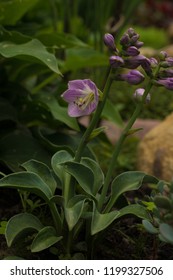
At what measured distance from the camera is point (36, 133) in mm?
2957

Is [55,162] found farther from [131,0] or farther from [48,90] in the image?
[131,0]

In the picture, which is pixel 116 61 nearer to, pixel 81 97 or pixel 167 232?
pixel 81 97

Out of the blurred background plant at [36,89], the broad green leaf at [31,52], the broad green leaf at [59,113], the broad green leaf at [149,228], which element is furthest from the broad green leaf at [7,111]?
the broad green leaf at [149,228]

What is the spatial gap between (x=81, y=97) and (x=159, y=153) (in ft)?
4.22

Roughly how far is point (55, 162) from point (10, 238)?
39 cm

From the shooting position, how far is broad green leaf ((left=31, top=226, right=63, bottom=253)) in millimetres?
1971

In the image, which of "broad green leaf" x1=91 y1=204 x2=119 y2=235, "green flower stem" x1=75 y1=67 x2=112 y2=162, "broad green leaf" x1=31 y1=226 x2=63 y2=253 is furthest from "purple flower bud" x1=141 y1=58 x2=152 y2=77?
"broad green leaf" x1=31 y1=226 x2=63 y2=253

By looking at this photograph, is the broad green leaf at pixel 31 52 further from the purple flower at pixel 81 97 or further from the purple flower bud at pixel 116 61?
the purple flower bud at pixel 116 61

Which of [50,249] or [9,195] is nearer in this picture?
[50,249]

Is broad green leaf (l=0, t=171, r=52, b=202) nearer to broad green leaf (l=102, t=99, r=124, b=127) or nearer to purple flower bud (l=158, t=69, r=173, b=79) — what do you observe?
purple flower bud (l=158, t=69, r=173, b=79)

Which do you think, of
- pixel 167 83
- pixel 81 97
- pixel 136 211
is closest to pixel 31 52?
pixel 81 97

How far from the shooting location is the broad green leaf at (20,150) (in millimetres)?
2766

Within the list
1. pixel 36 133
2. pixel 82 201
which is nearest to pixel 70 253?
pixel 82 201

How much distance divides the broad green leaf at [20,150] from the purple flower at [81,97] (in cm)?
75
